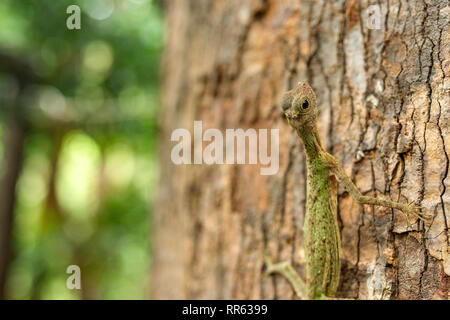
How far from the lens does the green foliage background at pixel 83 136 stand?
5980 mm

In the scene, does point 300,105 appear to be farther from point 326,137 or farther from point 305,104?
point 326,137

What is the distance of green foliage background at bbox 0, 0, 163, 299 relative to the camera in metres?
5.98

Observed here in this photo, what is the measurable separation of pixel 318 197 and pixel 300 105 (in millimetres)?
400

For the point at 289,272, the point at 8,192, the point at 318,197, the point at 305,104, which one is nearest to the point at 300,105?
the point at 305,104

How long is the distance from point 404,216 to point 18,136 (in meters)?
6.60

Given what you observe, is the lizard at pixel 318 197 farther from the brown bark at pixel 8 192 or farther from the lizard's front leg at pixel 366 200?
the brown bark at pixel 8 192

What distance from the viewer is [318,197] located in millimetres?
1562

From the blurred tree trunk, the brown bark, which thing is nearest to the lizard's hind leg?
the blurred tree trunk

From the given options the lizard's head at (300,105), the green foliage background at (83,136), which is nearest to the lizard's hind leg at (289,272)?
the lizard's head at (300,105)

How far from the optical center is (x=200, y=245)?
2730mm

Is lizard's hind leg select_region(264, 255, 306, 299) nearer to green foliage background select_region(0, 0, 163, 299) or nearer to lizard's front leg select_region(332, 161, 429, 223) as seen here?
lizard's front leg select_region(332, 161, 429, 223)

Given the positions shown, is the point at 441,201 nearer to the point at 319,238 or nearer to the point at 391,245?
the point at 391,245

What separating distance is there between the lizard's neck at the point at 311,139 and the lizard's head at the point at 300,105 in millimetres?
23
